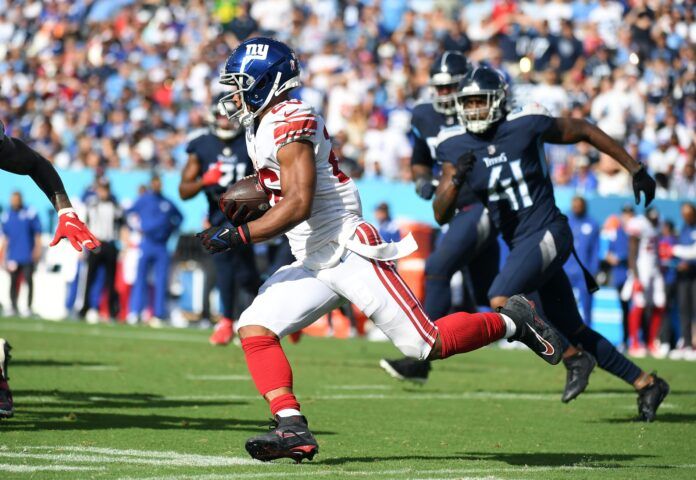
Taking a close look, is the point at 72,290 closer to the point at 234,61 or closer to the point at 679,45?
the point at 679,45

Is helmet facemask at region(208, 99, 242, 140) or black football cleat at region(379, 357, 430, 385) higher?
helmet facemask at region(208, 99, 242, 140)

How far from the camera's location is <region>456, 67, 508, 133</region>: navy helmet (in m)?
7.00

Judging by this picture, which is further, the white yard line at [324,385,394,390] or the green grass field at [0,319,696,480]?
the white yard line at [324,385,394,390]

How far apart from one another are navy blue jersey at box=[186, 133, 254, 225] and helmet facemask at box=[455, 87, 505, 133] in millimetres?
3386

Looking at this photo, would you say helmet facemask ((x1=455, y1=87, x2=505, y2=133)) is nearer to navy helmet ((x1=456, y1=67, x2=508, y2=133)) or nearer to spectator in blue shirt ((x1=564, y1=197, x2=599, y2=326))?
navy helmet ((x1=456, y1=67, x2=508, y2=133))

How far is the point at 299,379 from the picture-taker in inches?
354

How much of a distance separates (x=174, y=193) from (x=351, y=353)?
5870 mm

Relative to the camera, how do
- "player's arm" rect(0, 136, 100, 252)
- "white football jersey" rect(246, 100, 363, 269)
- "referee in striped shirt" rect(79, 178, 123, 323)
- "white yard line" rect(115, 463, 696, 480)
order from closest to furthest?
1. "white yard line" rect(115, 463, 696, 480)
2. "white football jersey" rect(246, 100, 363, 269)
3. "player's arm" rect(0, 136, 100, 252)
4. "referee in striped shirt" rect(79, 178, 123, 323)

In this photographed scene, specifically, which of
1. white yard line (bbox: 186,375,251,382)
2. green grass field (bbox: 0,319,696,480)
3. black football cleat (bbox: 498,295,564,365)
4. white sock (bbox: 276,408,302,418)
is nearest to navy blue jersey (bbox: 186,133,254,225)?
green grass field (bbox: 0,319,696,480)

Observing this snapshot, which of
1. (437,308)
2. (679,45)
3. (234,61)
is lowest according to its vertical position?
(437,308)

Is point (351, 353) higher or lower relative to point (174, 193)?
lower

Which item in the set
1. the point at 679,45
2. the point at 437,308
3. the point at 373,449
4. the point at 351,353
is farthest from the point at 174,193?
the point at 373,449

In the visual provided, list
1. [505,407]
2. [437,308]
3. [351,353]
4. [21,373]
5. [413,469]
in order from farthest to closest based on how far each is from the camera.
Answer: [351,353] → [21,373] → [437,308] → [505,407] → [413,469]

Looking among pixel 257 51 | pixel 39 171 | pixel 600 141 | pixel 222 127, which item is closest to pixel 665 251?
pixel 222 127
